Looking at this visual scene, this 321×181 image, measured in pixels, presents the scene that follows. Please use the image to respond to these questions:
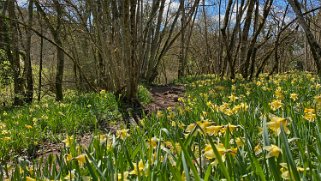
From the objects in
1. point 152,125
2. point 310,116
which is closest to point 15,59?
point 152,125

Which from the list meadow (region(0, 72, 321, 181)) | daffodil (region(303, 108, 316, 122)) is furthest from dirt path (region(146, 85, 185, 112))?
daffodil (region(303, 108, 316, 122))

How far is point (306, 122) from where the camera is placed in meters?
1.96

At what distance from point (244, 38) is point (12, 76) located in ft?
27.2

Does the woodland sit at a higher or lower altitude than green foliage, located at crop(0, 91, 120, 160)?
higher

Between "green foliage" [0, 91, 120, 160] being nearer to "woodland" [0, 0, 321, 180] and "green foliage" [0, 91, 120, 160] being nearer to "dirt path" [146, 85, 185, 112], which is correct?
"woodland" [0, 0, 321, 180]

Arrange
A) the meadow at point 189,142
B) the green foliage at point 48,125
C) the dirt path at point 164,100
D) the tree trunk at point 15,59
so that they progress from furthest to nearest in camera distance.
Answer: the tree trunk at point 15,59 < the dirt path at point 164,100 < the green foliage at point 48,125 < the meadow at point 189,142

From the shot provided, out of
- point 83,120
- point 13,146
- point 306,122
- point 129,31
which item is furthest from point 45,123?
point 306,122

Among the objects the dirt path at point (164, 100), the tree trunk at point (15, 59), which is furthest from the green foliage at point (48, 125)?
the tree trunk at point (15, 59)

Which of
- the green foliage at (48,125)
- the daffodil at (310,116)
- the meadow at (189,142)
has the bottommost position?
the green foliage at (48,125)

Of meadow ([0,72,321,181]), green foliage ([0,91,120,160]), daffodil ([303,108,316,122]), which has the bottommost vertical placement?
green foliage ([0,91,120,160])

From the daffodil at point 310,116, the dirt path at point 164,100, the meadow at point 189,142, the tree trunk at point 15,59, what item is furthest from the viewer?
the tree trunk at point 15,59

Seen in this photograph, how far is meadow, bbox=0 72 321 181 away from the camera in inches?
46.3

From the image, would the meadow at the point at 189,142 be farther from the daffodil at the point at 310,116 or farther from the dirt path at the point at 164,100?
the dirt path at the point at 164,100

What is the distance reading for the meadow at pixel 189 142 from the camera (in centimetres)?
118
